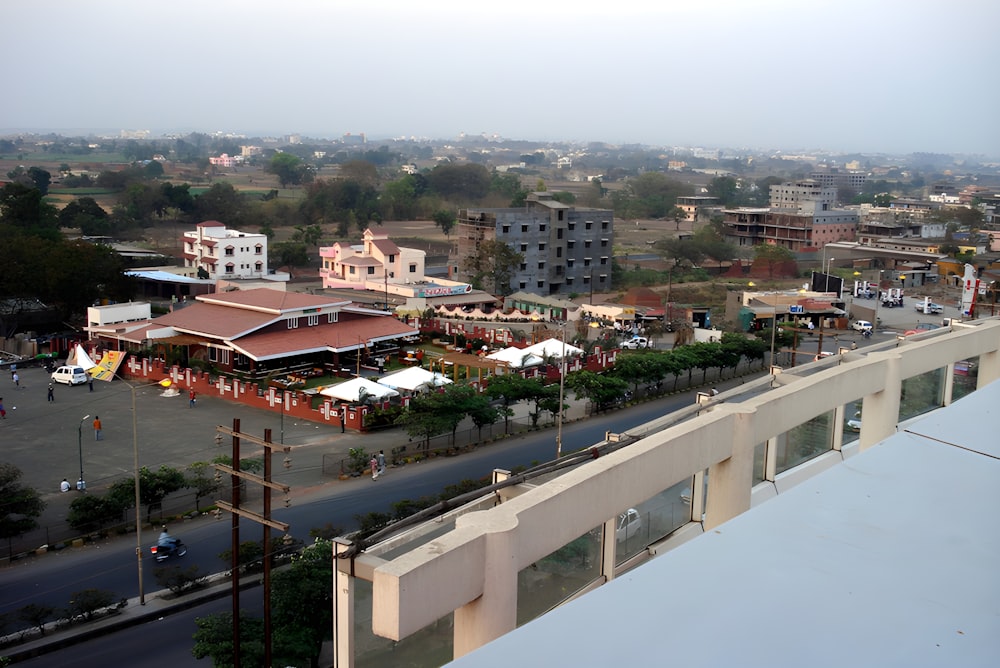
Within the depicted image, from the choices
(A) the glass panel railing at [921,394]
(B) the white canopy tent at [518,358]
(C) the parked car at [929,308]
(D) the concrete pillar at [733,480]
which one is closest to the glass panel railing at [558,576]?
(D) the concrete pillar at [733,480]

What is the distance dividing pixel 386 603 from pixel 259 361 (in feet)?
41.6

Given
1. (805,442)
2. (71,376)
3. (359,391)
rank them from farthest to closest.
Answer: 1. (71,376)
2. (359,391)
3. (805,442)

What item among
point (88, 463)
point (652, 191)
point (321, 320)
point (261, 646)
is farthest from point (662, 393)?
point (652, 191)

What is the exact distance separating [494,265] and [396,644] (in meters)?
22.3

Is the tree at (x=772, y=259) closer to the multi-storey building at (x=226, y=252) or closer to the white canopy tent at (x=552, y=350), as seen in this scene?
the multi-storey building at (x=226, y=252)

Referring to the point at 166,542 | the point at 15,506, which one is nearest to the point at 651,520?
the point at 166,542

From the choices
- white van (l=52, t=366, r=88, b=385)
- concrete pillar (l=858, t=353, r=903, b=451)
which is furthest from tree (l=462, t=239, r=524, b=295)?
concrete pillar (l=858, t=353, r=903, b=451)

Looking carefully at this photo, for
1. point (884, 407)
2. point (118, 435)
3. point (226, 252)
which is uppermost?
point (884, 407)

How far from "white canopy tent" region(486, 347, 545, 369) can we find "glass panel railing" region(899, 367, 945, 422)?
366 inches

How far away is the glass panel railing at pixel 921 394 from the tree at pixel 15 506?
6735mm

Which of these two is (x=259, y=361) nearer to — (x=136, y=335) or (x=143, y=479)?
(x=136, y=335)

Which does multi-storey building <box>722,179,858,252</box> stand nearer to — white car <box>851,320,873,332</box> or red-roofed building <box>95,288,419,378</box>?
white car <box>851,320,873,332</box>

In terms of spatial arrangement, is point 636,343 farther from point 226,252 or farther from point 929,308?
point 226,252

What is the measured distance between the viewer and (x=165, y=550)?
7.73m
